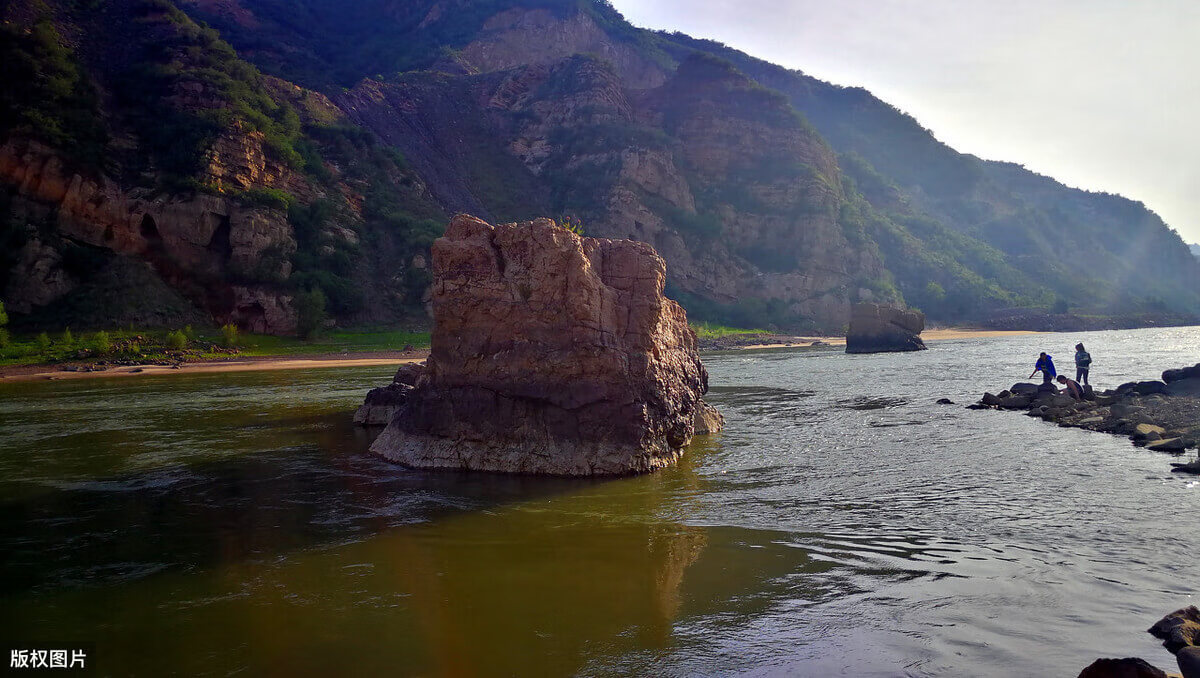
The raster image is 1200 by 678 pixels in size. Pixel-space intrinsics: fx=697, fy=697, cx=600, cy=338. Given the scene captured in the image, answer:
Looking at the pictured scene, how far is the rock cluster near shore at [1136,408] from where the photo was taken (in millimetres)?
15836

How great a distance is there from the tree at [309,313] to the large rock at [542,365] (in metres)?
46.2

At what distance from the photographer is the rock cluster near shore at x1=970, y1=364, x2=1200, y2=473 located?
15.8m

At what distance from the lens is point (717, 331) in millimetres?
83438

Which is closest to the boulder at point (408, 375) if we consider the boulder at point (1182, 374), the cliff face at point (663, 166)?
the boulder at point (1182, 374)

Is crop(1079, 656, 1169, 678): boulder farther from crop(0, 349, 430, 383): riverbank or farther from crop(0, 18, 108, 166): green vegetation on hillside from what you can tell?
crop(0, 18, 108, 166): green vegetation on hillside

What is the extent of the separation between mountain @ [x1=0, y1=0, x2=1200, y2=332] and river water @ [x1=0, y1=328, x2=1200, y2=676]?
48859 mm

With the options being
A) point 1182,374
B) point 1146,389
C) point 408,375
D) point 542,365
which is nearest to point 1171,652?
point 542,365

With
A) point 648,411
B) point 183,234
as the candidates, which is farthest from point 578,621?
point 183,234

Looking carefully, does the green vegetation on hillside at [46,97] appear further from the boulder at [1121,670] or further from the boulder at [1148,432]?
the boulder at [1121,670]

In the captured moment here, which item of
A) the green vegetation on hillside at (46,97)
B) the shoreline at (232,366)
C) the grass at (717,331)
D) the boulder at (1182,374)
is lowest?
the shoreline at (232,366)

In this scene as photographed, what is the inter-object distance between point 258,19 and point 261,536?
17002 cm

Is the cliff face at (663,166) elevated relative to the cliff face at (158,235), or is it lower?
elevated

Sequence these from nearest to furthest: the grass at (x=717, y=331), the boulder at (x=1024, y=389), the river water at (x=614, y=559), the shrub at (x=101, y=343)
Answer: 1. the river water at (x=614, y=559)
2. the boulder at (x=1024, y=389)
3. the shrub at (x=101, y=343)
4. the grass at (x=717, y=331)

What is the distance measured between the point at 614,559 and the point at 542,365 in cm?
609
